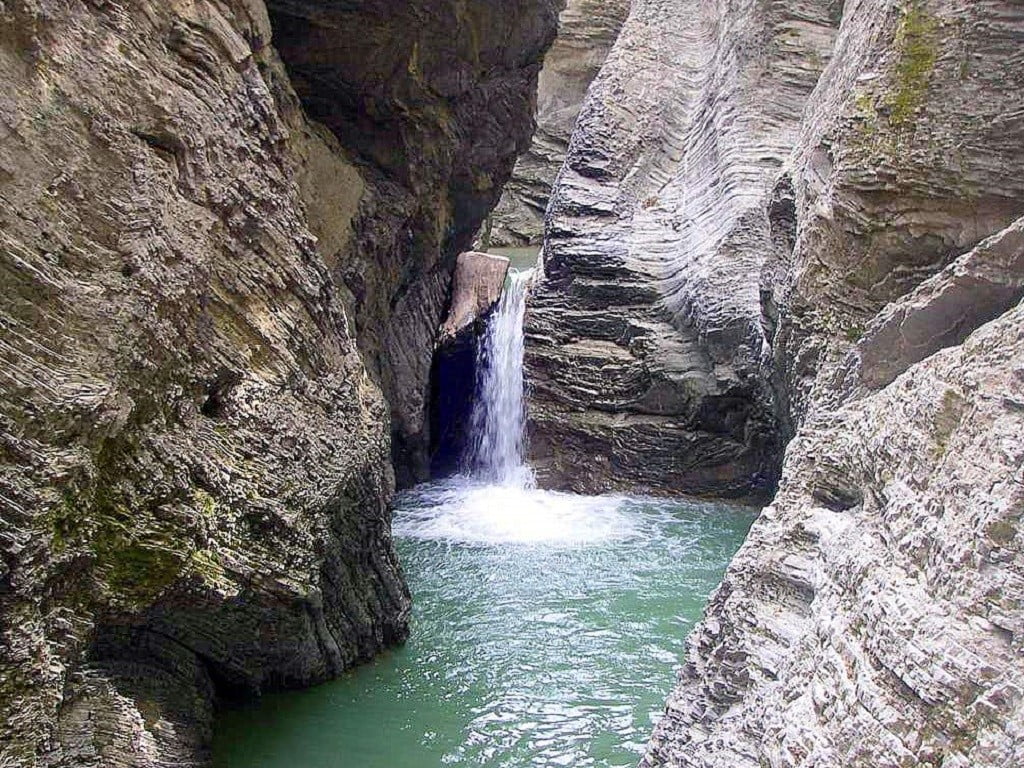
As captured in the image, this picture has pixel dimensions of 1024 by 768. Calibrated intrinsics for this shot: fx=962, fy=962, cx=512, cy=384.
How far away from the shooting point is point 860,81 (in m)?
6.83

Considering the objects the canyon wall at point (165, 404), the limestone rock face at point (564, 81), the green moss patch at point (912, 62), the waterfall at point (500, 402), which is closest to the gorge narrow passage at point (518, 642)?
the canyon wall at point (165, 404)

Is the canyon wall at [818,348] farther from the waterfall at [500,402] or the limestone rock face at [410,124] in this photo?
the limestone rock face at [410,124]

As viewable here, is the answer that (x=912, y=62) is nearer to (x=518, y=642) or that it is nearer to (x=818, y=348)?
(x=818, y=348)

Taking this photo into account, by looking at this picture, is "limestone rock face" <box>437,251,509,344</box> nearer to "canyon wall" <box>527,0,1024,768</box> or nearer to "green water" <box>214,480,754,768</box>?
"canyon wall" <box>527,0,1024,768</box>

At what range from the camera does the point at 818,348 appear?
715 centimetres

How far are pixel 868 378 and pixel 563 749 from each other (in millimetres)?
2818

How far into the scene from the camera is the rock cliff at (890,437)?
244 cm

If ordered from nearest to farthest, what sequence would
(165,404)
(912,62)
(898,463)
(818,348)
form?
(898,463), (165,404), (912,62), (818,348)

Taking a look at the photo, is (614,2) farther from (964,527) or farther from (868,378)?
(964,527)

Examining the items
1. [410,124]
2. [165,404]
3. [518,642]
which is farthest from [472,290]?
[165,404]

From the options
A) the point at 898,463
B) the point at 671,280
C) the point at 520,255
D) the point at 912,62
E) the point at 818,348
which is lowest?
the point at 898,463

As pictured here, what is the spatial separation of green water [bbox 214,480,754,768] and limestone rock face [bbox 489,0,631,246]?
49.4 ft

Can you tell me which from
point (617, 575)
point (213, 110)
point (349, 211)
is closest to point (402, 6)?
point (349, 211)

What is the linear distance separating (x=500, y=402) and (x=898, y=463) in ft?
35.9
